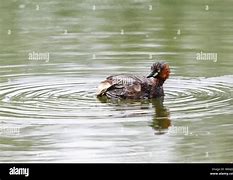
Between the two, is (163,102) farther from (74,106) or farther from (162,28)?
(162,28)

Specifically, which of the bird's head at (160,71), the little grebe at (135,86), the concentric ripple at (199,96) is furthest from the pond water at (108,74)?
the bird's head at (160,71)

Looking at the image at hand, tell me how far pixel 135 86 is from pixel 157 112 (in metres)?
0.61

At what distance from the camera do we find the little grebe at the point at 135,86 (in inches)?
440

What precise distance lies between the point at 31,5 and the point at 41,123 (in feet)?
27.5

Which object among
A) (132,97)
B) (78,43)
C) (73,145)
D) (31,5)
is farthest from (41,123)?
(31,5)

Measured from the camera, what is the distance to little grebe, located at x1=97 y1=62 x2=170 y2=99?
11180 millimetres

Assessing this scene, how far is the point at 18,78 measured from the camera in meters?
12.4

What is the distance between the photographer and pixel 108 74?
12562 mm

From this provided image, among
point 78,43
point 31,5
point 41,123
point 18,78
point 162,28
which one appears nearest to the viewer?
point 41,123

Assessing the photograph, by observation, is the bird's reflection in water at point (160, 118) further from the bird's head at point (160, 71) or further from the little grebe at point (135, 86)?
the bird's head at point (160, 71)

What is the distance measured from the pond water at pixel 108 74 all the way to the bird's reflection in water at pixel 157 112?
1cm

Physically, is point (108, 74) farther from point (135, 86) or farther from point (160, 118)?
point (160, 118)

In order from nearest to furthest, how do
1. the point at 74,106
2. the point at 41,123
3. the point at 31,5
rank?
the point at 41,123 < the point at 74,106 < the point at 31,5

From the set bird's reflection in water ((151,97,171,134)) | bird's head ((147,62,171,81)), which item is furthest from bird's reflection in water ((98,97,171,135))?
bird's head ((147,62,171,81))
